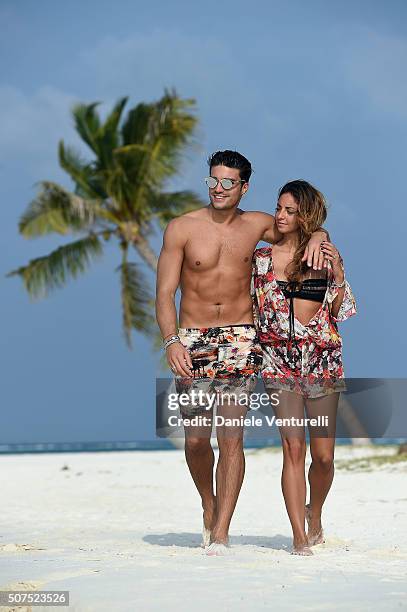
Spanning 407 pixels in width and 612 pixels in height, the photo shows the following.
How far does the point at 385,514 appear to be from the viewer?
9.00 meters

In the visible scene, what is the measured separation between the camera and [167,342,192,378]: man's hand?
18.7ft

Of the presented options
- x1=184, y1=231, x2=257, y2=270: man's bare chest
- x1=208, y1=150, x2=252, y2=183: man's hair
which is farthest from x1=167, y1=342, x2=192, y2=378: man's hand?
x1=208, y1=150, x2=252, y2=183: man's hair

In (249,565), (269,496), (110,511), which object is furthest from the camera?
(269,496)

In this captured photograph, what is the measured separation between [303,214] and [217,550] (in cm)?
201

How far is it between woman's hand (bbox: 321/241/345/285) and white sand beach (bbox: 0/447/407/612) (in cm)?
164

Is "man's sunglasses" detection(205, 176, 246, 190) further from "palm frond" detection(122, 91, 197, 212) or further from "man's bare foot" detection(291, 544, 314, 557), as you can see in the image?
"palm frond" detection(122, 91, 197, 212)

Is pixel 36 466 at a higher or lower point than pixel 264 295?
lower

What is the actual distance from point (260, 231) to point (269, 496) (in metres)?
6.22

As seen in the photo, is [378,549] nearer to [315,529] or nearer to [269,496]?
[315,529]

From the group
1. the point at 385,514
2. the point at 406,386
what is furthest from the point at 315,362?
the point at 406,386

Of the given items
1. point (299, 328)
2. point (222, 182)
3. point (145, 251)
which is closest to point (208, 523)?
point (299, 328)

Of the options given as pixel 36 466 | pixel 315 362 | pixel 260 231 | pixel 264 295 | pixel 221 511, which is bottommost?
pixel 36 466

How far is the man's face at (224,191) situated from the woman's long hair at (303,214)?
27 centimetres

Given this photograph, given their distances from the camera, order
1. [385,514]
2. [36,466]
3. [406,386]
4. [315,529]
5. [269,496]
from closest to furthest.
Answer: [315,529]
[385,514]
[269,496]
[406,386]
[36,466]
